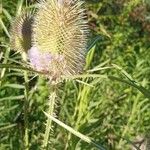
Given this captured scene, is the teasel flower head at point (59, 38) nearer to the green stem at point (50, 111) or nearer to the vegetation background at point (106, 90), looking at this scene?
the green stem at point (50, 111)

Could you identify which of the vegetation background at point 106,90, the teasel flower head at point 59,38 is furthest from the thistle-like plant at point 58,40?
the vegetation background at point 106,90

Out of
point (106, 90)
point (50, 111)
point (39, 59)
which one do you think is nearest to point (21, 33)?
point (39, 59)

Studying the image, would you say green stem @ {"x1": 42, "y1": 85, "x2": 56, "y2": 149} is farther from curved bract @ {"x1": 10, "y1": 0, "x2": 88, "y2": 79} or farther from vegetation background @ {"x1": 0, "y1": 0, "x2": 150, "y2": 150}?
vegetation background @ {"x1": 0, "y1": 0, "x2": 150, "y2": 150}

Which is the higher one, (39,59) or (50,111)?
(39,59)

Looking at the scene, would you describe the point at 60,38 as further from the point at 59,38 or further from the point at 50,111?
the point at 50,111

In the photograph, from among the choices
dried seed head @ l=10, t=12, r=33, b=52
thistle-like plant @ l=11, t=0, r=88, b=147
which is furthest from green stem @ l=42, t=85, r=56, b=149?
dried seed head @ l=10, t=12, r=33, b=52

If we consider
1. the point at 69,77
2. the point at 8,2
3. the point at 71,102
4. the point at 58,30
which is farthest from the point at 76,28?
the point at 8,2
